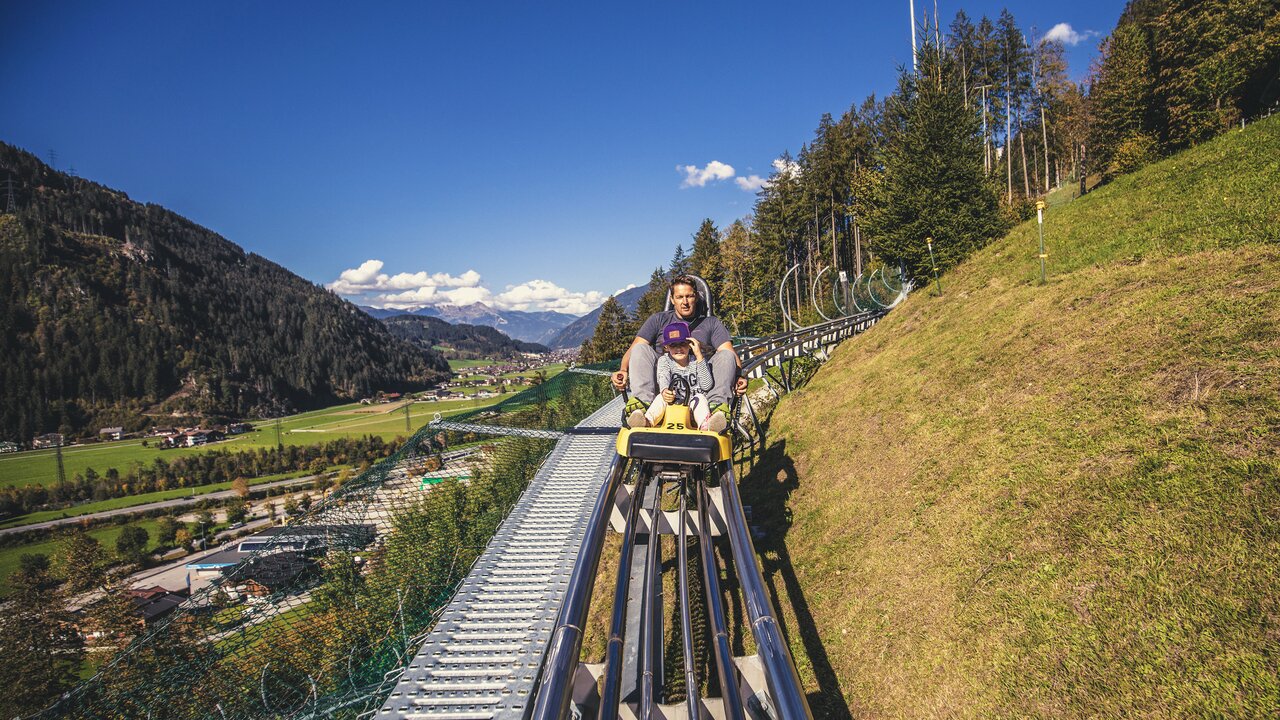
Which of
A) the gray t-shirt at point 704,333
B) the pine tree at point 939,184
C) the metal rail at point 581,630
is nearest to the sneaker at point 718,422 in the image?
the metal rail at point 581,630

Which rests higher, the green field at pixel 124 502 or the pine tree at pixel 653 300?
the pine tree at pixel 653 300

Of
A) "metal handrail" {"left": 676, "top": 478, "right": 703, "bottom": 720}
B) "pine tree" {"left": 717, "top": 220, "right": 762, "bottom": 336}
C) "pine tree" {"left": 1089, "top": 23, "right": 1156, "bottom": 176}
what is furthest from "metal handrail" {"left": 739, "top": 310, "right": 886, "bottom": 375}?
"pine tree" {"left": 717, "top": 220, "right": 762, "bottom": 336}

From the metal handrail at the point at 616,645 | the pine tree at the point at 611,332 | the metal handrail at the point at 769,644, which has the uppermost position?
the pine tree at the point at 611,332

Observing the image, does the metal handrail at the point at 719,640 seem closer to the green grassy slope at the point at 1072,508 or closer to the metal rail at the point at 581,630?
the metal rail at the point at 581,630

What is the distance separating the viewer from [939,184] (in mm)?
18391

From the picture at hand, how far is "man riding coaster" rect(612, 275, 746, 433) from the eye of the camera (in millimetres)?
4270

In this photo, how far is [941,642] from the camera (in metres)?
3.40

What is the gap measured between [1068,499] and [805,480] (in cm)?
322

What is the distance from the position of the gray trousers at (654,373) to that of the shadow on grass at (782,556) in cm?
203

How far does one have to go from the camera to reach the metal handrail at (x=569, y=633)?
71.1 inches

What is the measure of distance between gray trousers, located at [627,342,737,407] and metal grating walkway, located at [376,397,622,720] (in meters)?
1.82

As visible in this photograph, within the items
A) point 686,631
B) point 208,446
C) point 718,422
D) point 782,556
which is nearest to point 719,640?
point 686,631

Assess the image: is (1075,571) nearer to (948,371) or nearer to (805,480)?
(805,480)

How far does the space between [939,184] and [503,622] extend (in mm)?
20689
